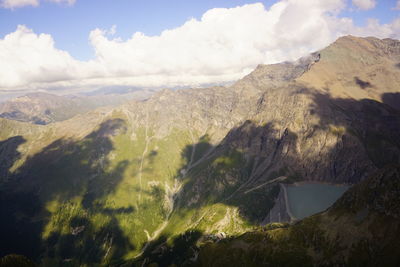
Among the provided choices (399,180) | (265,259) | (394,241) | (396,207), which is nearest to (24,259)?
(265,259)

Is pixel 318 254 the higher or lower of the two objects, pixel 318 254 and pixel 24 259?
the lower

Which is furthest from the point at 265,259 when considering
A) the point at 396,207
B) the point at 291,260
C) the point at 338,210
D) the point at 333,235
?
the point at 396,207

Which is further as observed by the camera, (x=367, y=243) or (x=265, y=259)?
(x=265, y=259)

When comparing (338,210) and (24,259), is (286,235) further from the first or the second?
(24,259)

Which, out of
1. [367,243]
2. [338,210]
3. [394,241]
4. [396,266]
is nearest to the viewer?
[396,266]

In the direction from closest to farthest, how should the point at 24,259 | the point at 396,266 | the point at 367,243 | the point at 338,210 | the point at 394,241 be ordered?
1. the point at 24,259
2. the point at 396,266
3. the point at 394,241
4. the point at 367,243
5. the point at 338,210

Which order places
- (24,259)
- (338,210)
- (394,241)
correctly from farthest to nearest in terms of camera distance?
(338,210) < (394,241) < (24,259)

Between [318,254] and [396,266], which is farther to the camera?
[318,254]

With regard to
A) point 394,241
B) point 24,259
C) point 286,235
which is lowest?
point 286,235

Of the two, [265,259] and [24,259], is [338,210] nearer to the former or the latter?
[265,259]
